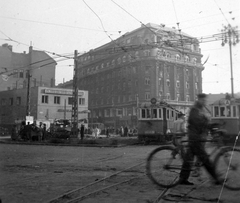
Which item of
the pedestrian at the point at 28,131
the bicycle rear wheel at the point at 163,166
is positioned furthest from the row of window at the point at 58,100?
the bicycle rear wheel at the point at 163,166

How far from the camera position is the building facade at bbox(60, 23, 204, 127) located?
6.40 m

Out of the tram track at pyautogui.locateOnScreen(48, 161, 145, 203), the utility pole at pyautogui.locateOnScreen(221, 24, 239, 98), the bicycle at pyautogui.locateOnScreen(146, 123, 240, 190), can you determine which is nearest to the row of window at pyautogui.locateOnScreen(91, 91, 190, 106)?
the utility pole at pyautogui.locateOnScreen(221, 24, 239, 98)

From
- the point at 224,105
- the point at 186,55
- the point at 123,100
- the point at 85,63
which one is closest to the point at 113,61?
the point at 85,63

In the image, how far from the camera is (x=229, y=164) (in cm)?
441

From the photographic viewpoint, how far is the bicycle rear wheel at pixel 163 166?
14.8 ft

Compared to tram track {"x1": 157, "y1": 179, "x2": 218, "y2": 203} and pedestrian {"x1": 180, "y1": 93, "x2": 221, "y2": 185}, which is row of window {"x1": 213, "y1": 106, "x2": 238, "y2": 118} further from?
tram track {"x1": 157, "y1": 179, "x2": 218, "y2": 203}

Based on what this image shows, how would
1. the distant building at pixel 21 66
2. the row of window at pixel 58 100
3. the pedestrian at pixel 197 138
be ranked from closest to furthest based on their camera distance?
the pedestrian at pixel 197 138 < the row of window at pixel 58 100 < the distant building at pixel 21 66

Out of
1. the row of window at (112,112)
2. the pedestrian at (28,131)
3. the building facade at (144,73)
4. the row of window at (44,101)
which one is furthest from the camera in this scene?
the pedestrian at (28,131)

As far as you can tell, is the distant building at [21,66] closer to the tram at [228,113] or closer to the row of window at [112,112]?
the row of window at [112,112]

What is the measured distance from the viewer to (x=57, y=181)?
502cm

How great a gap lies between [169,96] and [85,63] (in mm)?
5395

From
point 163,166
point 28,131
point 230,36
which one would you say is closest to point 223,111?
point 230,36

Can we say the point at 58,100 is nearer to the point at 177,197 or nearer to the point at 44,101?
the point at 44,101

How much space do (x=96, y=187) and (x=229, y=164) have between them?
223 centimetres
